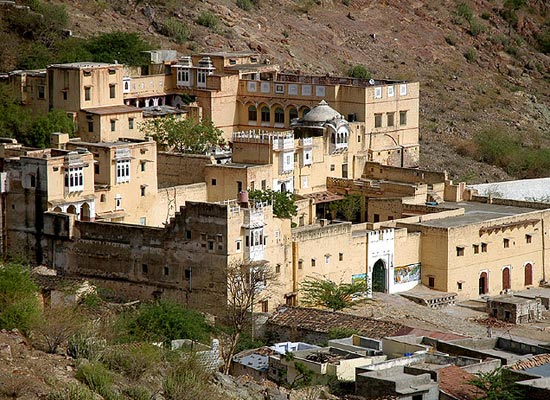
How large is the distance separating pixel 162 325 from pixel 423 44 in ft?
171

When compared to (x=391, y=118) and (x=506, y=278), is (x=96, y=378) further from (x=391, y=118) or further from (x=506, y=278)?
(x=391, y=118)

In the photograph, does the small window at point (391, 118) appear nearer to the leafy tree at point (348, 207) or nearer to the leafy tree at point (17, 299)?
the leafy tree at point (348, 207)

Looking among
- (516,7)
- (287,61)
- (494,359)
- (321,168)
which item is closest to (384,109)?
(321,168)

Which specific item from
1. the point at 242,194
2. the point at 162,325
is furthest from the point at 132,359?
the point at 242,194

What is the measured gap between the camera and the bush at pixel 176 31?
85.9 m

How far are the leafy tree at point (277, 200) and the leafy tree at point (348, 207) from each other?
3.99m

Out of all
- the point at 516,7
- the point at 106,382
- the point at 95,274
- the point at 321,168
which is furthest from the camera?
the point at 516,7

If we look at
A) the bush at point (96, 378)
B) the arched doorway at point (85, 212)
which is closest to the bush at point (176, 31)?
the arched doorway at point (85, 212)

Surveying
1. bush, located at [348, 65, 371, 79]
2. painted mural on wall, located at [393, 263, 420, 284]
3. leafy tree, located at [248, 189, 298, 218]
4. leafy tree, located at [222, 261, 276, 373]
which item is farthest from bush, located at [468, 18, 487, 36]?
leafy tree, located at [222, 261, 276, 373]

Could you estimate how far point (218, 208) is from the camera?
5409cm

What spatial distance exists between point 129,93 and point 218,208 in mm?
17867

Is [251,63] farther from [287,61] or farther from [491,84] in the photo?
[491,84]

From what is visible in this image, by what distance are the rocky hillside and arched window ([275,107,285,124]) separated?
9.77 m

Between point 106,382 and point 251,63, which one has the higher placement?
point 251,63
